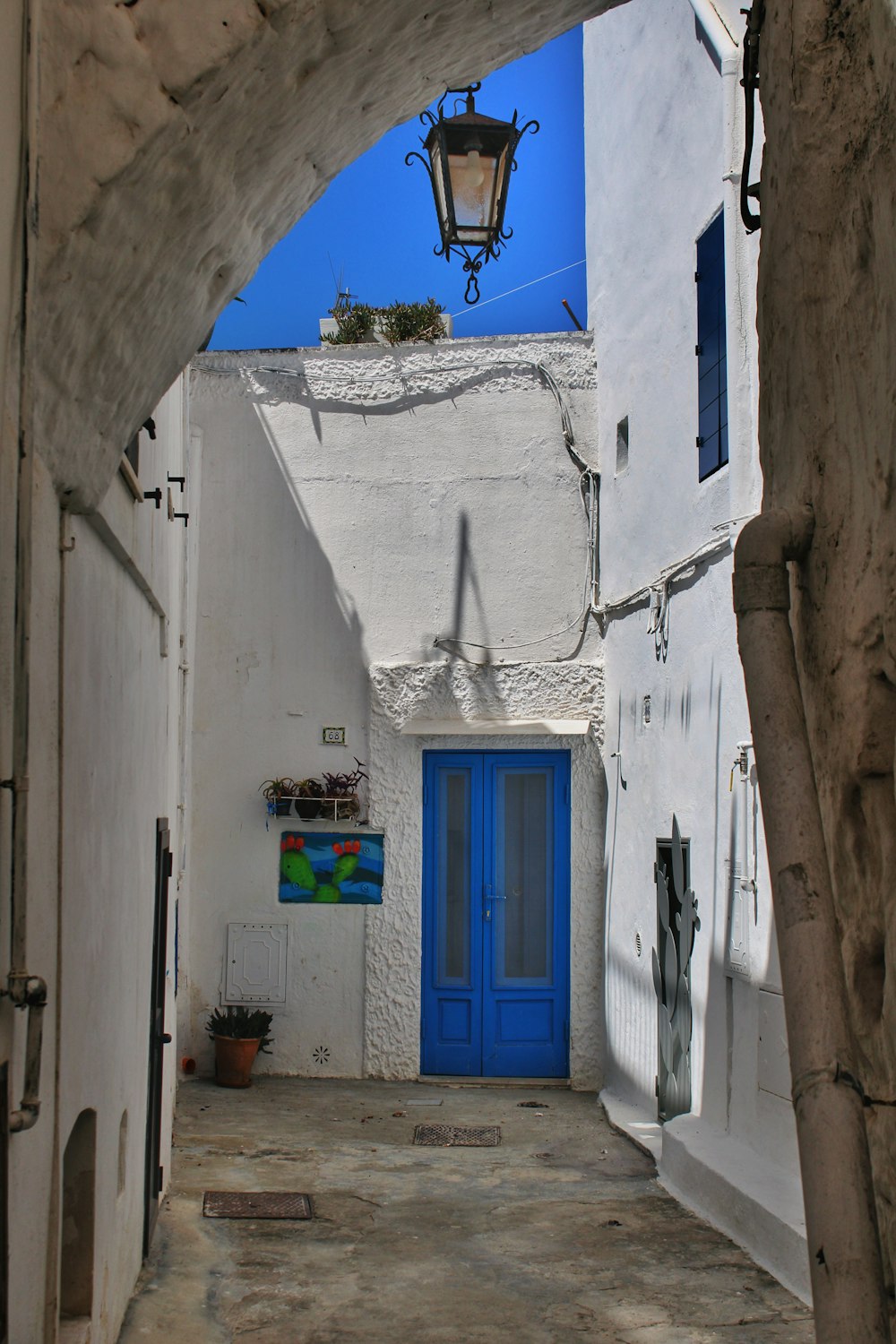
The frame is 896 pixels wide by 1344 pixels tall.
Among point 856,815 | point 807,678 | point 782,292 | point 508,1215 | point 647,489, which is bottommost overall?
point 508,1215

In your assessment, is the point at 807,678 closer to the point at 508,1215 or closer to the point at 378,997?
the point at 508,1215

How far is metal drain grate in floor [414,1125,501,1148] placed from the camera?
28.5 feet

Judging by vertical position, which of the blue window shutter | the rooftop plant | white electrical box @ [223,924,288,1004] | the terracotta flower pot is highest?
the rooftop plant

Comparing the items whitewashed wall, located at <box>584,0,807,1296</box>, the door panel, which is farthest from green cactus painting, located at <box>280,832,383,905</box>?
whitewashed wall, located at <box>584,0,807,1296</box>

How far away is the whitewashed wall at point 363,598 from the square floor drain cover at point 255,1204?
3.20 m

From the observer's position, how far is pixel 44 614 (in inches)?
124

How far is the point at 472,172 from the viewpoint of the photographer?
6.81m

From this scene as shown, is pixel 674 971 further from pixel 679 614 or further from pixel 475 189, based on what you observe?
pixel 475 189

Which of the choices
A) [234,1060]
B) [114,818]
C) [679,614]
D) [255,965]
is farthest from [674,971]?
[114,818]

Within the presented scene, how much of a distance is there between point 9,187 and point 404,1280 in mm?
5170

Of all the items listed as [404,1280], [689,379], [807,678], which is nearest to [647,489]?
[689,379]

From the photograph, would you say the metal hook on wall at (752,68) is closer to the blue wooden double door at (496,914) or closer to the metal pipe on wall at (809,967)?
the metal pipe on wall at (809,967)

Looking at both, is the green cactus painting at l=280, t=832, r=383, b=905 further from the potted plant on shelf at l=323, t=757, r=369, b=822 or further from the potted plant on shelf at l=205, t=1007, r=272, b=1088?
the potted plant on shelf at l=205, t=1007, r=272, b=1088

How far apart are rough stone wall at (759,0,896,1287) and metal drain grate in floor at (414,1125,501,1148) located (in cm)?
681
